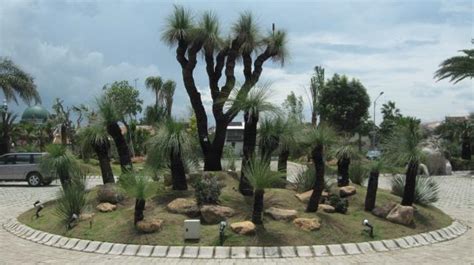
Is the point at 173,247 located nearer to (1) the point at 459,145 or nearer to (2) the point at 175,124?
(2) the point at 175,124

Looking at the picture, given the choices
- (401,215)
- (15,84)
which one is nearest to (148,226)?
(401,215)

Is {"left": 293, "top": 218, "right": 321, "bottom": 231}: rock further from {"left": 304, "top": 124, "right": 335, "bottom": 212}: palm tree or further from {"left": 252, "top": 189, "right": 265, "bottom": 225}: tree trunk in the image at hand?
{"left": 304, "top": 124, "right": 335, "bottom": 212}: palm tree

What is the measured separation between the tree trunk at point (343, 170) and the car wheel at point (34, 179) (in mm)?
16331

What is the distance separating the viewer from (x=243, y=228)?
10.2 metres

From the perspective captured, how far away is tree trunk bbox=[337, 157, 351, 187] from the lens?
1377 centimetres

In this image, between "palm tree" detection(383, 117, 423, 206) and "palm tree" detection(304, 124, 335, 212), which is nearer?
"palm tree" detection(304, 124, 335, 212)

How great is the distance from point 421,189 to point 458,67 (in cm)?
2380

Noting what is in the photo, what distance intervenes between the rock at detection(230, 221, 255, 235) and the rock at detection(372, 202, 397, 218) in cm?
335

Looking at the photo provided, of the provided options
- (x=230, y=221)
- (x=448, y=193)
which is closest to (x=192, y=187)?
(x=230, y=221)

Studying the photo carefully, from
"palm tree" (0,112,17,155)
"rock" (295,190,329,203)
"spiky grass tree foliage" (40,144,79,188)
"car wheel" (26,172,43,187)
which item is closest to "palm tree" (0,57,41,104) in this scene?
"palm tree" (0,112,17,155)

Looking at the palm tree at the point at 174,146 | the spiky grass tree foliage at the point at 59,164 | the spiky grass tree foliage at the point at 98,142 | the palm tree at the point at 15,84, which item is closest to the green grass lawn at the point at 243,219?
the palm tree at the point at 174,146

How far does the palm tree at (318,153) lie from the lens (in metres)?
11.7

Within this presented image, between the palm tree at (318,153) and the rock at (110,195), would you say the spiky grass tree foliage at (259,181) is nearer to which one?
the palm tree at (318,153)

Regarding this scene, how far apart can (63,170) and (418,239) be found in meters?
9.02
